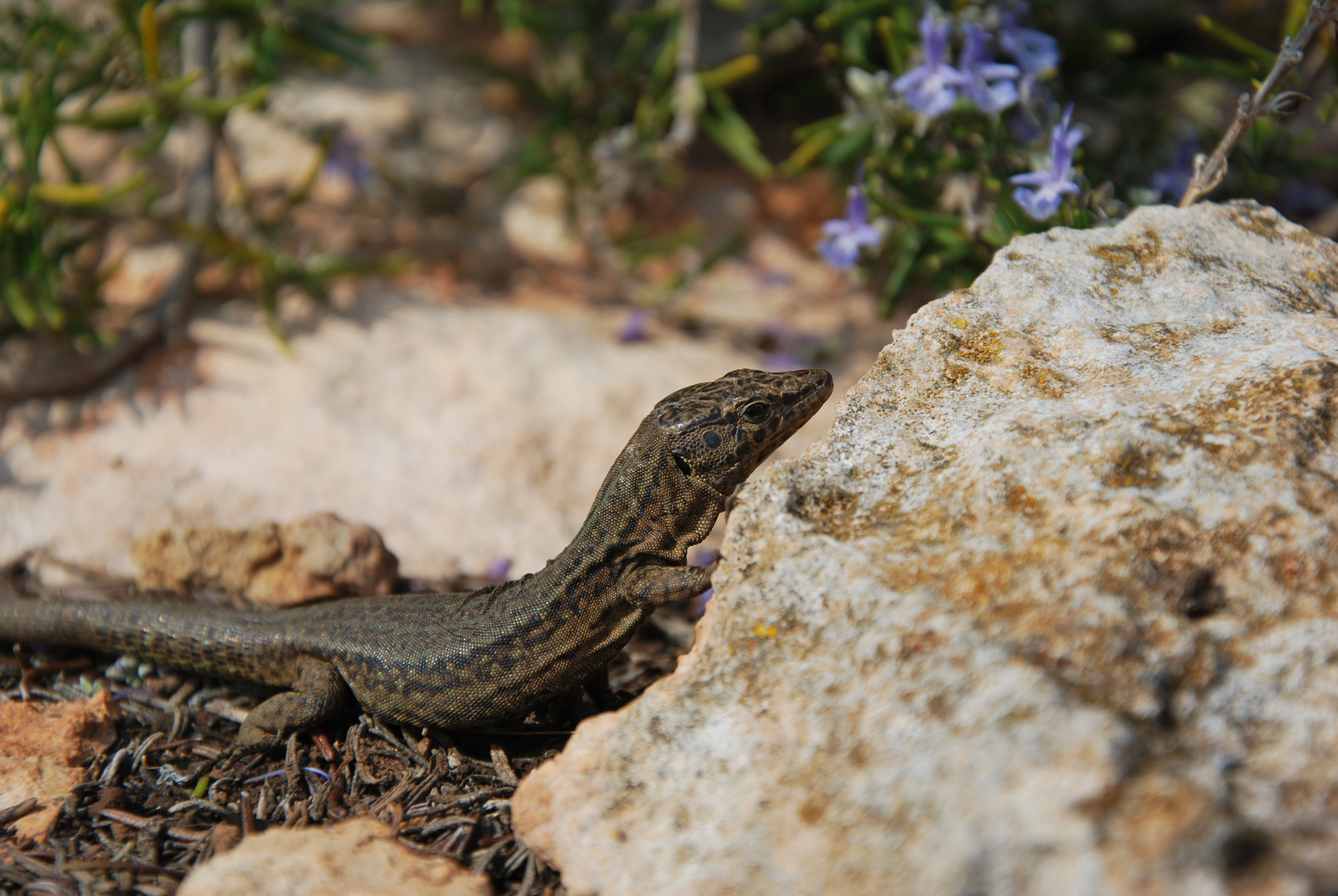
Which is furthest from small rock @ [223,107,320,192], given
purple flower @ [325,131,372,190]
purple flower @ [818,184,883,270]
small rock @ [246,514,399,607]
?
purple flower @ [818,184,883,270]

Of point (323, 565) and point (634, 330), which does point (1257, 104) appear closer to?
point (634, 330)

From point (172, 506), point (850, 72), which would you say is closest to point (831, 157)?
point (850, 72)

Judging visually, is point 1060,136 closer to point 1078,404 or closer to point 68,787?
point 1078,404

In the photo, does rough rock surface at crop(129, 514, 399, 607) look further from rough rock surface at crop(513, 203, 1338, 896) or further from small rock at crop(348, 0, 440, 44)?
small rock at crop(348, 0, 440, 44)

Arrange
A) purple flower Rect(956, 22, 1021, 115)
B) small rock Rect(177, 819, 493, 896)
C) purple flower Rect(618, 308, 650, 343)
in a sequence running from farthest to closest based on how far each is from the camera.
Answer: purple flower Rect(618, 308, 650, 343) < purple flower Rect(956, 22, 1021, 115) < small rock Rect(177, 819, 493, 896)

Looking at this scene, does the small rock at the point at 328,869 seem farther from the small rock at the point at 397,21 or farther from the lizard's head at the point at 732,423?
the small rock at the point at 397,21

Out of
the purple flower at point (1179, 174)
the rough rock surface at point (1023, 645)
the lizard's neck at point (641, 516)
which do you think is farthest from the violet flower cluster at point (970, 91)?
the lizard's neck at point (641, 516)

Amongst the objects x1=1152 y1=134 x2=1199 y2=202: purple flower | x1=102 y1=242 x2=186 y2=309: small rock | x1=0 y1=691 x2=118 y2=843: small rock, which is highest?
x1=1152 y1=134 x2=1199 y2=202: purple flower
